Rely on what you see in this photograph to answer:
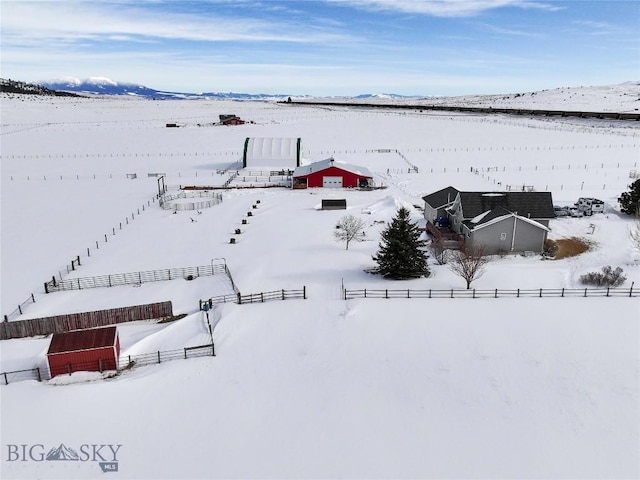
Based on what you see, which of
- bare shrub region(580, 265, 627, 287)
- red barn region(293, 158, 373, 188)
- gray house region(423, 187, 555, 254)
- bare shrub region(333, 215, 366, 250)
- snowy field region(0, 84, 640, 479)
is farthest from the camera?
red barn region(293, 158, 373, 188)

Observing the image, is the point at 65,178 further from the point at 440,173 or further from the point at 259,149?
the point at 440,173

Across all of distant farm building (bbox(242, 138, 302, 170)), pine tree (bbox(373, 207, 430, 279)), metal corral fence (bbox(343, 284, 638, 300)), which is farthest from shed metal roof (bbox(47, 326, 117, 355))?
distant farm building (bbox(242, 138, 302, 170))

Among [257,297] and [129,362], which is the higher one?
[257,297]

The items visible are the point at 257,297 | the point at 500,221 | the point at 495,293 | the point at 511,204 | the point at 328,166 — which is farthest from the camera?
the point at 328,166

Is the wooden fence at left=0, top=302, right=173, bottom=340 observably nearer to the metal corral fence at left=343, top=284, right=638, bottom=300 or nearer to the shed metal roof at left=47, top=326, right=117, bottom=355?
the shed metal roof at left=47, top=326, right=117, bottom=355

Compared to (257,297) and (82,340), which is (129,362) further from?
(257,297)

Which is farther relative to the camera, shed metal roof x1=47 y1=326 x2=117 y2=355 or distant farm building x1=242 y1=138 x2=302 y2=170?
distant farm building x1=242 y1=138 x2=302 y2=170

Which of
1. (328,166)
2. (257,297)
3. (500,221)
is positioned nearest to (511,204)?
(500,221)
